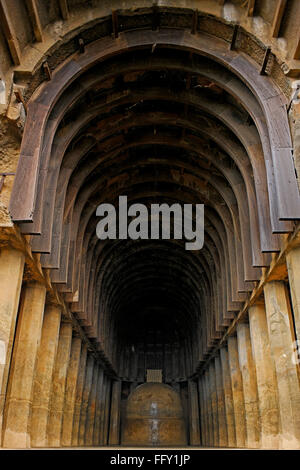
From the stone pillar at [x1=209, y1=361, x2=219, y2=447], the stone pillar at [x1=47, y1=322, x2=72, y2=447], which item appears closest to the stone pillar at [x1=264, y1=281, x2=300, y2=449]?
the stone pillar at [x1=47, y1=322, x2=72, y2=447]

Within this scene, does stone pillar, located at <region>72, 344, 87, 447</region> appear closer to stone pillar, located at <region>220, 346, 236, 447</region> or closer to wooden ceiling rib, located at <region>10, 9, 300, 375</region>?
wooden ceiling rib, located at <region>10, 9, 300, 375</region>

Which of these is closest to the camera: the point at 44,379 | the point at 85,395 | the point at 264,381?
the point at 44,379

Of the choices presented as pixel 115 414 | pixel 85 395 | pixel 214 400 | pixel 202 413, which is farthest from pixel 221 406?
pixel 115 414

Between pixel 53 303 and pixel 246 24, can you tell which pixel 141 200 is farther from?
pixel 246 24

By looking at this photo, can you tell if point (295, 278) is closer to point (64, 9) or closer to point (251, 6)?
point (251, 6)

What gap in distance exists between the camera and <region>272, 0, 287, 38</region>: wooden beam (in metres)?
13.9

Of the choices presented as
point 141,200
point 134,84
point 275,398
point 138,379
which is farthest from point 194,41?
point 138,379

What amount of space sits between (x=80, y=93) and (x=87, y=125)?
2.31m

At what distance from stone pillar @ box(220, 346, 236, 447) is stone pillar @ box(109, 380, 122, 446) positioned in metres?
14.4

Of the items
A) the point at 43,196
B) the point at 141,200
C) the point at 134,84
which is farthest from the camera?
the point at 141,200

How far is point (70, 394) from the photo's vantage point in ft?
72.9

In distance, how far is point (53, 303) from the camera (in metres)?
19.0

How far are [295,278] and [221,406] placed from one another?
57.9 ft
